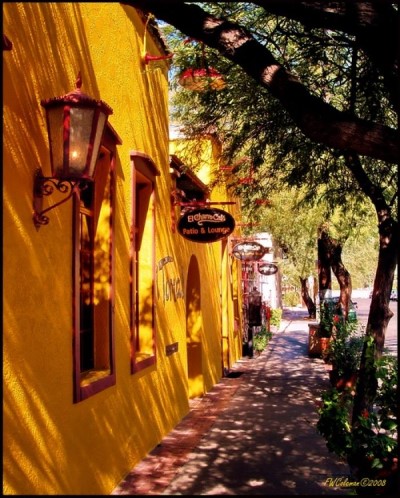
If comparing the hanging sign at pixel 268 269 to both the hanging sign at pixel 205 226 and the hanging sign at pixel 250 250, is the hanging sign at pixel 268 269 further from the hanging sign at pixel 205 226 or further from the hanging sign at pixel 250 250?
the hanging sign at pixel 205 226

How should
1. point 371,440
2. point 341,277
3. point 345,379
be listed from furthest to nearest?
point 341,277, point 345,379, point 371,440

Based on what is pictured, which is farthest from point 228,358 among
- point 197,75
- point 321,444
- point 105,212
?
point 105,212

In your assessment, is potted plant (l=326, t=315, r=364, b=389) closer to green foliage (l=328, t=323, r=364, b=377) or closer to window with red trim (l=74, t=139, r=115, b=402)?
green foliage (l=328, t=323, r=364, b=377)

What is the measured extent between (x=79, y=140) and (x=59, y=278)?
1.19 m

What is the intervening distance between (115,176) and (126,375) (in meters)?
2.17

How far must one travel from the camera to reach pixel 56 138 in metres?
4.29

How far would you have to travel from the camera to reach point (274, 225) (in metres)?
21.1

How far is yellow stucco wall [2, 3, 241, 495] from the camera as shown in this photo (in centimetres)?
407

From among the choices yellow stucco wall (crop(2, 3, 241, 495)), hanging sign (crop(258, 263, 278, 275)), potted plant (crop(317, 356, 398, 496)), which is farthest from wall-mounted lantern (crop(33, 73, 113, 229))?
hanging sign (crop(258, 263, 278, 275))

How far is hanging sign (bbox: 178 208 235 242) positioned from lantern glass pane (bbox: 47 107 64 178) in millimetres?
5000

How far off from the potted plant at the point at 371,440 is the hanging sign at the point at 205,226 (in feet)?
13.0

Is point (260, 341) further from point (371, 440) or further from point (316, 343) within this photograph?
point (371, 440)

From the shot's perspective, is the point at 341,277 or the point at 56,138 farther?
the point at 341,277

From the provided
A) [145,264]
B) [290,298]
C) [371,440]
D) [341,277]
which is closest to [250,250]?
[341,277]
